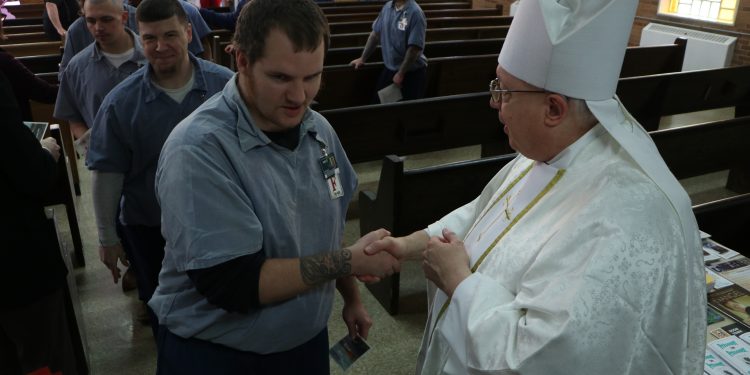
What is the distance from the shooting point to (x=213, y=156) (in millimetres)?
1341

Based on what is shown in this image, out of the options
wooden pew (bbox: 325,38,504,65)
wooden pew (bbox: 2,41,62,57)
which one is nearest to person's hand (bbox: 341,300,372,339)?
wooden pew (bbox: 325,38,504,65)

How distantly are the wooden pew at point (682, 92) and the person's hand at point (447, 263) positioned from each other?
153 inches

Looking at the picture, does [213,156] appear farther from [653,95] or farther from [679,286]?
[653,95]

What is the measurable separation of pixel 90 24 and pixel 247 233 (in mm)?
2100

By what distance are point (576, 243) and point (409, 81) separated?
4517mm

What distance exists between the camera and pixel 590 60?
1.36 meters

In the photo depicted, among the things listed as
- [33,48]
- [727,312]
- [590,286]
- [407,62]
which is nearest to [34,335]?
[590,286]

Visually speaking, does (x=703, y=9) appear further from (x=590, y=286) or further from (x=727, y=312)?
(x=590, y=286)

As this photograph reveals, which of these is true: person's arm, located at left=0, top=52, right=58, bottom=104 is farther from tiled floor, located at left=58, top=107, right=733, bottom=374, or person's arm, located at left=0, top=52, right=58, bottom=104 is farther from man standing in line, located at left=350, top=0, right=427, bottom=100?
man standing in line, located at left=350, top=0, right=427, bottom=100

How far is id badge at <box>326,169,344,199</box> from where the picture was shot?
1598 millimetres

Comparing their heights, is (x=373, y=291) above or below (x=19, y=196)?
below

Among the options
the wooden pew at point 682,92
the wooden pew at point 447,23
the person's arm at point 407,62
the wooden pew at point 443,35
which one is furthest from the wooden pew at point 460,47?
the wooden pew at point 682,92

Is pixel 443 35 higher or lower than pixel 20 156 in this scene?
lower

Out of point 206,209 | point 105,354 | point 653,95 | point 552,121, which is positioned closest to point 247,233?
point 206,209
